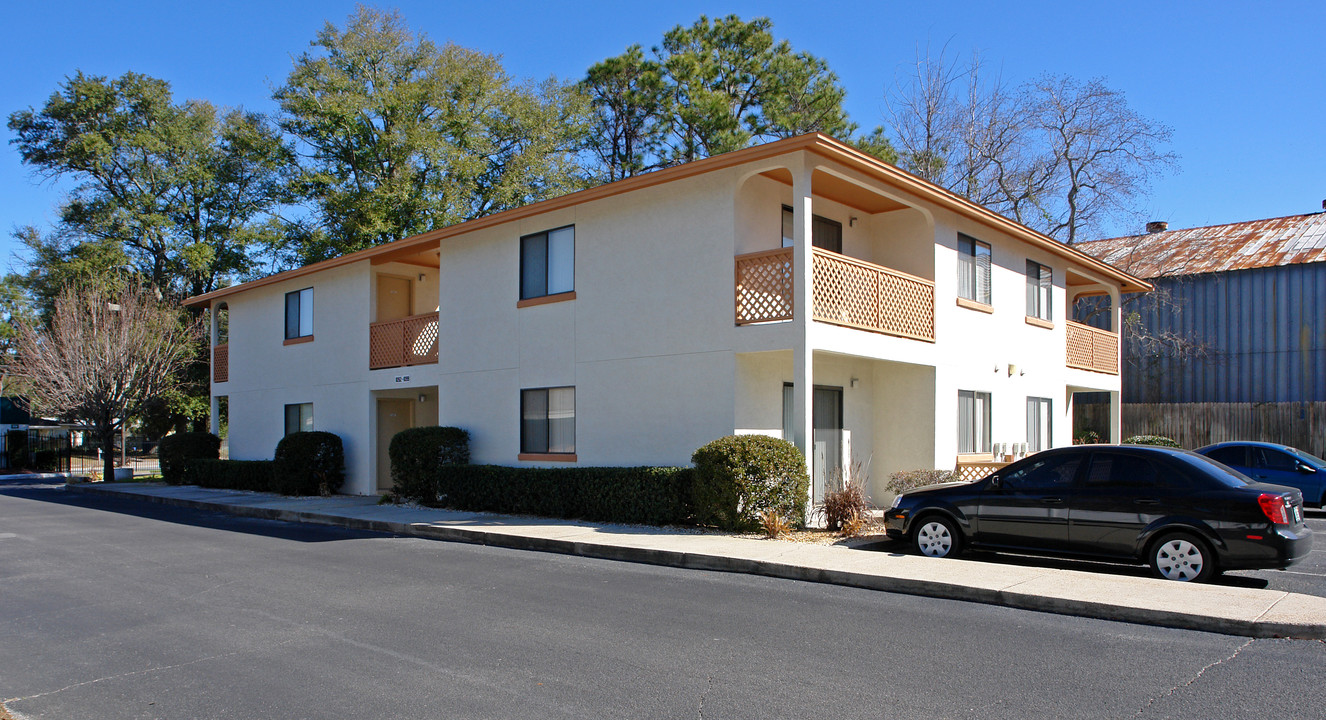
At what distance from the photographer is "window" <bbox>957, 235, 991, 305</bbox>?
18.3 metres

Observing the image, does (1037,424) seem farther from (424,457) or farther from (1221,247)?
(1221,247)

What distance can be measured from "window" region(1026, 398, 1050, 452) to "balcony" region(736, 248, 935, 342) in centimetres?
670

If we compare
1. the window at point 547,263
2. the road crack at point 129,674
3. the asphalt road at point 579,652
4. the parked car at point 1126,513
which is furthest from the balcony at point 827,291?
the road crack at point 129,674

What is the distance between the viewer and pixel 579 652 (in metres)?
7.06

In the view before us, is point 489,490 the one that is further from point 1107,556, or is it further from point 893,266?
point 1107,556

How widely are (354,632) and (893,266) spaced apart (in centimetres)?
1298

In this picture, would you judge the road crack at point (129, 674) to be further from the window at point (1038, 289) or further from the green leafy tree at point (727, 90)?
the green leafy tree at point (727, 90)

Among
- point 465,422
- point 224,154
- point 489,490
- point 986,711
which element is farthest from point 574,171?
point 986,711

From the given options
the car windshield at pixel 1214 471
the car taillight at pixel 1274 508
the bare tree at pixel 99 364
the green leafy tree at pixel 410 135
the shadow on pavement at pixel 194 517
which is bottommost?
the shadow on pavement at pixel 194 517

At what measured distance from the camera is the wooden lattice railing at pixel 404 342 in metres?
21.2

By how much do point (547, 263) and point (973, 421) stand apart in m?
9.08

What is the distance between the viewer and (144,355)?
99.3 ft

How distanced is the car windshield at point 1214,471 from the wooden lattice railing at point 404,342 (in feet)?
50.1

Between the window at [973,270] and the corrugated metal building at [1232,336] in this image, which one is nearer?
the window at [973,270]
